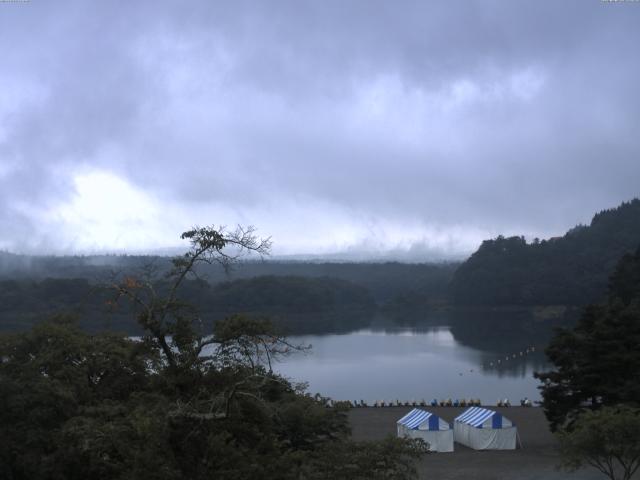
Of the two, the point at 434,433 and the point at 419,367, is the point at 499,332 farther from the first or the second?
the point at 434,433

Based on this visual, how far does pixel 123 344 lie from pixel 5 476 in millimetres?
3320

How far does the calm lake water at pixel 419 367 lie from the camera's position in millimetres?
28750

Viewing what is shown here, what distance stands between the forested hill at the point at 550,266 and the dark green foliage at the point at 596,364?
56.9m

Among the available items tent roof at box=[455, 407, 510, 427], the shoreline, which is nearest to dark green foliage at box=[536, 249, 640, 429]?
A: the shoreline

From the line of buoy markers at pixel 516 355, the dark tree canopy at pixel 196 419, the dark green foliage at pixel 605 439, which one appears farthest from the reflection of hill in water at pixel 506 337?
the dark tree canopy at pixel 196 419

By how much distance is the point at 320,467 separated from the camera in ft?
22.6

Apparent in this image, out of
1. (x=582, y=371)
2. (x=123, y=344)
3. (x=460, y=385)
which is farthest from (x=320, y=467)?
(x=460, y=385)

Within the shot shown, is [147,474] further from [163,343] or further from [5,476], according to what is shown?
[5,476]

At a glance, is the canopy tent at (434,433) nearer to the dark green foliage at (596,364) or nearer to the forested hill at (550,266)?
the dark green foliage at (596,364)

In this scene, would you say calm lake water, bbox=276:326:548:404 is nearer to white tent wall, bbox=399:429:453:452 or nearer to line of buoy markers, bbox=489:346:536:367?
line of buoy markers, bbox=489:346:536:367

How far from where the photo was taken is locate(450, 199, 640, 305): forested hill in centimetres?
7494

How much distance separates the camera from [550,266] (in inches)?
3172

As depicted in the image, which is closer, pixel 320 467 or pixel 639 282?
pixel 320 467

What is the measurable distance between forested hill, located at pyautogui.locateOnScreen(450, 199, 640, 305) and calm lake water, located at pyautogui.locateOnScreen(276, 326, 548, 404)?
2506cm
